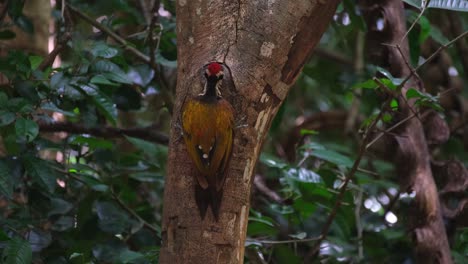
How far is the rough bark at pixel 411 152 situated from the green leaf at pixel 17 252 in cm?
154

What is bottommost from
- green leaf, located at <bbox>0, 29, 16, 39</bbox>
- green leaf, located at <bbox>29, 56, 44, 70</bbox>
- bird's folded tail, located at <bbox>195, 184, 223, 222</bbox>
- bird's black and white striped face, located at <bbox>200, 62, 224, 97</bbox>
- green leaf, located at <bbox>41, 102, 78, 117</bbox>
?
bird's folded tail, located at <bbox>195, 184, 223, 222</bbox>

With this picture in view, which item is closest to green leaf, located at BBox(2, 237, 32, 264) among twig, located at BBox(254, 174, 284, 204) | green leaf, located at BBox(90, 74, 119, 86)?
green leaf, located at BBox(90, 74, 119, 86)

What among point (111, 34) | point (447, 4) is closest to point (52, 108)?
point (111, 34)

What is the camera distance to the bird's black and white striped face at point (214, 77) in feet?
6.68

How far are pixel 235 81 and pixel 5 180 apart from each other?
951 mm

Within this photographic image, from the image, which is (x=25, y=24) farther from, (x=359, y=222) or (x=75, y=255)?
(x=359, y=222)

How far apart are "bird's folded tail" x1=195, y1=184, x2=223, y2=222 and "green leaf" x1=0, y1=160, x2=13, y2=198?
82cm

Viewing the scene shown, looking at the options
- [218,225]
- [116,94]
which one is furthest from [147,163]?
[218,225]

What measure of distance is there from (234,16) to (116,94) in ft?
4.23

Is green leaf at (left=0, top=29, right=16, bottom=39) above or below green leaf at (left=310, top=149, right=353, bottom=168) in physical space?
above

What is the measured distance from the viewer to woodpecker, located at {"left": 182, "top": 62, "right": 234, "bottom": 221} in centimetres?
200

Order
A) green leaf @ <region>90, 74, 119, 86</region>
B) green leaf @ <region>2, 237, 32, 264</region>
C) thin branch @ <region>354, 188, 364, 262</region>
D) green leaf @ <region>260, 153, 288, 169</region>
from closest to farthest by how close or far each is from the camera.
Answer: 1. green leaf @ <region>2, 237, 32, 264</region>
2. green leaf @ <region>90, 74, 119, 86</region>
3. green leaf @ <region>260, 153, 288, 169</region>
4. thin branch @ <region>354, 188, 364, 262</region>

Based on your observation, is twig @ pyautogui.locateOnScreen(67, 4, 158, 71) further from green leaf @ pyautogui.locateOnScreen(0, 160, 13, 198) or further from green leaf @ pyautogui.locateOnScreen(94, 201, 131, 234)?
green leaf @ pyautogui.locateOnScreen(0, 160, 13, 198)

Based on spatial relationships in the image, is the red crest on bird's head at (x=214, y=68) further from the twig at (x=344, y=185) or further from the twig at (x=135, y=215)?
the twig at (x=135, y=215)
